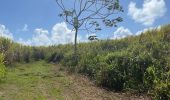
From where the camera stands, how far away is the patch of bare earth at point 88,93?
1400 centimetres

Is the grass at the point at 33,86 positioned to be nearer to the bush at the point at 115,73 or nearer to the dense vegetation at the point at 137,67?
the dense vegetation at the point at 137,67

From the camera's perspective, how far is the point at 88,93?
48.9 ft

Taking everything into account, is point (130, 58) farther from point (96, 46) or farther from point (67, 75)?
point (96, 46)

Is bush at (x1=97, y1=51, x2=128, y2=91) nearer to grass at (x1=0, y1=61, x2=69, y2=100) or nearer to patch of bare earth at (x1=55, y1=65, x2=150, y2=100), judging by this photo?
patch of bare earth at (x1=55, y1=65, x2=150, y2=100)

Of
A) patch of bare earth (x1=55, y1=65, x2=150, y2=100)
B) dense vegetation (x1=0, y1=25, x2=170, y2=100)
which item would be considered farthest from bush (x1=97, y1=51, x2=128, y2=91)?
patch of bare earth (x1=55, y1=65, x2=150, y2=100)

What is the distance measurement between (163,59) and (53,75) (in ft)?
20.4

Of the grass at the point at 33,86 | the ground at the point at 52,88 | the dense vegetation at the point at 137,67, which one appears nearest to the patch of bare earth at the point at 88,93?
the ground at the point at 52,88

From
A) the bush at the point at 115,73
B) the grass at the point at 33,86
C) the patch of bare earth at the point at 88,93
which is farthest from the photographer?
the bush at the point at 115,73

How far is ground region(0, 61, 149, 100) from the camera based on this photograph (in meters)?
14.0

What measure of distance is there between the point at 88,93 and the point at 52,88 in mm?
1624

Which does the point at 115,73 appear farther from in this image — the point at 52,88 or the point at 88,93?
the point at 52,88

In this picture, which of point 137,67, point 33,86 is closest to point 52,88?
point 33,86

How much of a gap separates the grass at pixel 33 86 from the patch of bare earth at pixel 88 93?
30 cm

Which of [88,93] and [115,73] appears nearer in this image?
[88,93]
